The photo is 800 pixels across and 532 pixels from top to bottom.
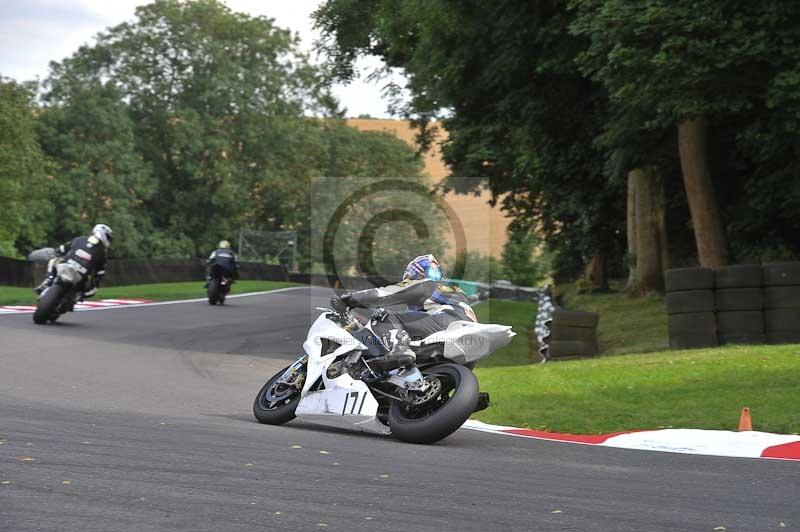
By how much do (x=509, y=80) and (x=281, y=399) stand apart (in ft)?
54.8

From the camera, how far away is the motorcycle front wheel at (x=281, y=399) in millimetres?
10070

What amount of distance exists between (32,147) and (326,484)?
187 feet

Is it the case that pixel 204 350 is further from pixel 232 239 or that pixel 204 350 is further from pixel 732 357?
pixel 232 239

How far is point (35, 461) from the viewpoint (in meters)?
6.46

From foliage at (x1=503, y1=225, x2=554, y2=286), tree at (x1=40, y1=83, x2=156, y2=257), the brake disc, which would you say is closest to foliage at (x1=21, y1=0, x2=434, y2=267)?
tree at (x1=40, y1=83, x2=156, y2=257)

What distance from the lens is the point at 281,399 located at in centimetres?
1022

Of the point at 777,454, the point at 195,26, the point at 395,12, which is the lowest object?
the point at 777,454

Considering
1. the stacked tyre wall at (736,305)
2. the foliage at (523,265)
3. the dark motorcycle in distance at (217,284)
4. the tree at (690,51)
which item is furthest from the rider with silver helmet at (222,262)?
the foliage at (523,265)

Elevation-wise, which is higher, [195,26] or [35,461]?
[195,26]

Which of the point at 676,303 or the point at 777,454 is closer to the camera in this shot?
the point at 777,454

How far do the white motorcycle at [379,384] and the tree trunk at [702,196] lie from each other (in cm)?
1475

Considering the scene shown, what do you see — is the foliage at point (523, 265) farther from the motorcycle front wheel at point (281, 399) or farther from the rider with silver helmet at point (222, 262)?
the motorcycle front wheel at point (281, 399)

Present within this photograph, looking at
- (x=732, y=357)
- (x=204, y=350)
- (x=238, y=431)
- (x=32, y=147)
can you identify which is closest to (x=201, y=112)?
(x=32, y=147)

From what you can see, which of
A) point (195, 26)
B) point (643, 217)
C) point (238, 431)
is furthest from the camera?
point (195, 26)
